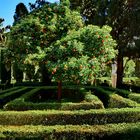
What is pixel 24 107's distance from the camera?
43.3 feet

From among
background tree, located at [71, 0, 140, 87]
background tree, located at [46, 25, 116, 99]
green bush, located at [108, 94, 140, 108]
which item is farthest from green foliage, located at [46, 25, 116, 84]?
background tree, located at [71, 0, 140, 87]

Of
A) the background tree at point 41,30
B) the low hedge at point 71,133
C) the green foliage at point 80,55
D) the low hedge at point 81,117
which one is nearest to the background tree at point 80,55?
the green foliage at point 80,55

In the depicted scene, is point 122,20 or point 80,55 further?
point 122,20

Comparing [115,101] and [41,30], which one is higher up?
[41,30]

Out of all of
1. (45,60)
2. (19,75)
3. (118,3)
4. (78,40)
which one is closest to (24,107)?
(45,60)

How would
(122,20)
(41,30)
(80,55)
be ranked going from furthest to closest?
(122,20)
(41,30)
(80,55)

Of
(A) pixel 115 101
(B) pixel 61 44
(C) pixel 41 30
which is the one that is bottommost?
(A) pixel 115 101

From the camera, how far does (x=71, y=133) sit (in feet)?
33.7

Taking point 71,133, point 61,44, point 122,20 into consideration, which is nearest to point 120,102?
point 61,44

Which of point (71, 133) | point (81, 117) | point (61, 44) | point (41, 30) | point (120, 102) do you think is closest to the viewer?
point (71, 133)

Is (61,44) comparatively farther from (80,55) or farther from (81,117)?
(81,117)

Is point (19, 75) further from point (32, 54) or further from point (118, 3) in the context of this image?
point (32, 54)

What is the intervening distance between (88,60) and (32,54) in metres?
2.58

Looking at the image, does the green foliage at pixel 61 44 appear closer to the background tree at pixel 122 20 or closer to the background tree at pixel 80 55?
the background tree at pixel 80 55
